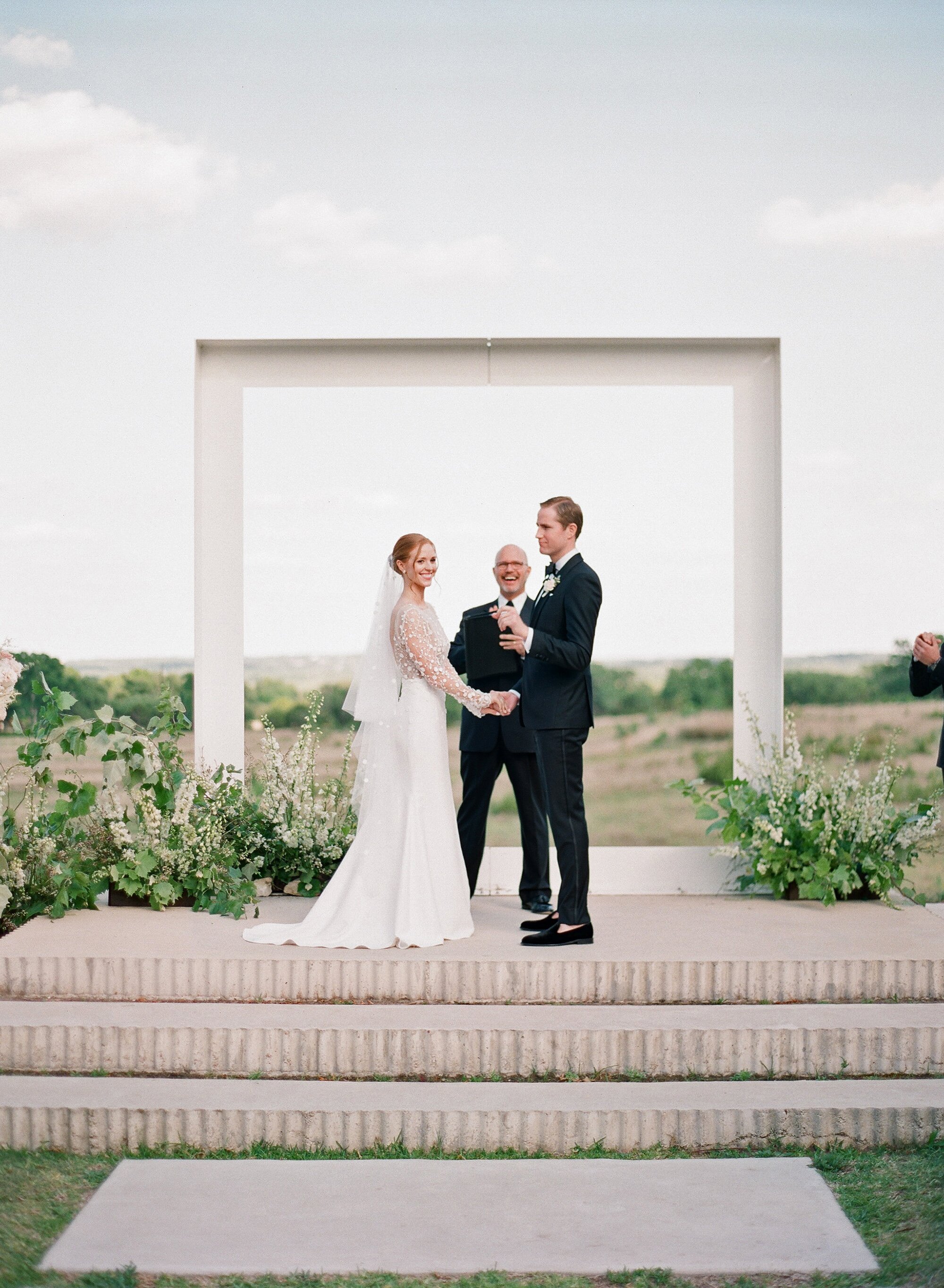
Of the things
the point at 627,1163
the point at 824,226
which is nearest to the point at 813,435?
the point at 824,226

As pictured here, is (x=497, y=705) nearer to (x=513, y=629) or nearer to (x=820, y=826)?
(x=513, y=629)

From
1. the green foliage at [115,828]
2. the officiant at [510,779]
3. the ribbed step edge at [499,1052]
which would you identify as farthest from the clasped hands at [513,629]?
the green foliage at [115,828]

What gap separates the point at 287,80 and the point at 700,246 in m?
2.10

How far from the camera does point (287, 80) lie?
5.93 m

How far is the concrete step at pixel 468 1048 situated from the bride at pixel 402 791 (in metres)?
0.77

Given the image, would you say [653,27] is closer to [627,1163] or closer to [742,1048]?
[742,1048]

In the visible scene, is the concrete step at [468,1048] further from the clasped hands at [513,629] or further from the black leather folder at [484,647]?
the black leather folder at [484,647]

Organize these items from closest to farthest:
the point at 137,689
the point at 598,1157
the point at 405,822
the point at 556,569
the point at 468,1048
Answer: the point at 598,1157
the point at 468,1048
the point at 556,569
the point at 405,822
the point at 137,689

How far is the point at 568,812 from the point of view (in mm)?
4637

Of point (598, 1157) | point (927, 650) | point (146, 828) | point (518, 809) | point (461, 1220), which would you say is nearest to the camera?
point (461, 1220)

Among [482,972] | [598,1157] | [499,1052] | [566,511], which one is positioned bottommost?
[598,1157]

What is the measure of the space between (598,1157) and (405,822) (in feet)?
5.73

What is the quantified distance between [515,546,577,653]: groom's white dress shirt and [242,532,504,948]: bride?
459 millimetres

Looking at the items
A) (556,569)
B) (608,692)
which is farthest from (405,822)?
(608,692)
